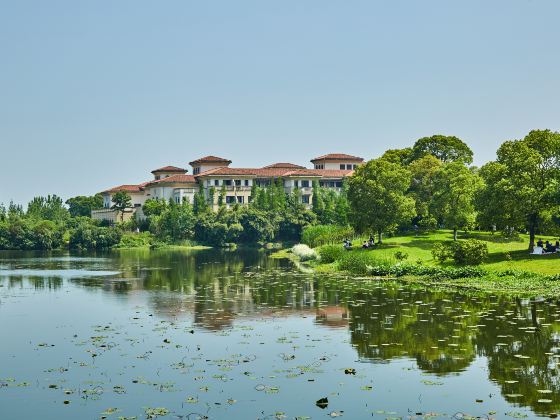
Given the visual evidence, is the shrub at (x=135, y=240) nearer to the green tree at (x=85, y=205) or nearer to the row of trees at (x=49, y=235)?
the row of trees at (x=49, y=235)

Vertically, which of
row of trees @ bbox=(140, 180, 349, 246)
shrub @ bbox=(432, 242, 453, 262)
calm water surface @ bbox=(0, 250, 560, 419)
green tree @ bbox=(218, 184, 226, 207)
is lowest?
calm water surface @ bbox=(0, 250, 560, 419)

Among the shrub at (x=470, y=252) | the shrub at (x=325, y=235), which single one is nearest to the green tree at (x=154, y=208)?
the shrub at (x=325, y=235)

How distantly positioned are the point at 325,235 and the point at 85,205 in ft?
311

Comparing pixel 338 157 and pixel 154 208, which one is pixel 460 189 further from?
pixel 338 157

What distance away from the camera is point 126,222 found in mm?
132125

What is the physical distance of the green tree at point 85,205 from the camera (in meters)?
162

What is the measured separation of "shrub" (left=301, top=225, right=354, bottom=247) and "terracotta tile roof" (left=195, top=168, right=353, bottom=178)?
45768mm

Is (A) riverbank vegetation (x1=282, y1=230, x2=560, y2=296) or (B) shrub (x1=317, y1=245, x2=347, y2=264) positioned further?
(B) shrub (x1=317, y1=245, x2=347, y2=264)

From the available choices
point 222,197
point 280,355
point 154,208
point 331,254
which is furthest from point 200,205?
point 280,355

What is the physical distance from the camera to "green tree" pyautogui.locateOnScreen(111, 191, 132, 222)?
135750mm

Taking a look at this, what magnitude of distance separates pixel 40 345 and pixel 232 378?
888 cm

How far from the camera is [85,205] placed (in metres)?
163

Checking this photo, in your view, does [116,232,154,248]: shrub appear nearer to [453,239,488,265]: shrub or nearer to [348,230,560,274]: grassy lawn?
[348,230,560,274]: grassy lawn

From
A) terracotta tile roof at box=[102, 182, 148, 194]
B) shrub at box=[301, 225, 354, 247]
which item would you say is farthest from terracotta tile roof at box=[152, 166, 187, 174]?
shrub at box=[301, 225, 354, 247]
